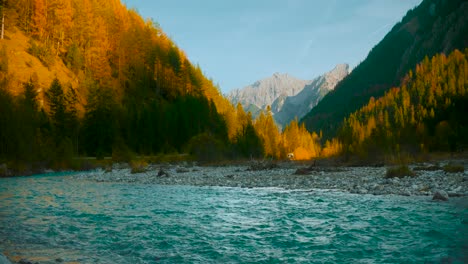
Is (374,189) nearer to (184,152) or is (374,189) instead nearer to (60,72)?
(184,152)

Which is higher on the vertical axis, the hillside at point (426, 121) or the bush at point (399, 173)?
the hillside at point (426, 121)

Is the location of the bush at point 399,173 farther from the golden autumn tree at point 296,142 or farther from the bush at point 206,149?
the golden autumn tree at point 296,142

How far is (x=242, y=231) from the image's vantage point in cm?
1213

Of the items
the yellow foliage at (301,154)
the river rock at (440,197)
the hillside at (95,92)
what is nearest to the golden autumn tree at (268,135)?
the hillside at (95,92)

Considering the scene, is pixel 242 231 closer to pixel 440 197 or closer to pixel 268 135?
pixel 440 197

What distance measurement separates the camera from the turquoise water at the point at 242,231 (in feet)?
30.0

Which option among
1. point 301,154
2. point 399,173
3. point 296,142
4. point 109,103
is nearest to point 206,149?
point 109,103

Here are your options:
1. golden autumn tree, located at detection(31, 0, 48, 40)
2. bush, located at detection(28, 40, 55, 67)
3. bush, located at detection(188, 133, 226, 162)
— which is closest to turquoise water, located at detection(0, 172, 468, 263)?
bush, located at detection(188, 133, 226, 162)

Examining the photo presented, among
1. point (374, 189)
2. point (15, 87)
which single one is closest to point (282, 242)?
point (374, 189)

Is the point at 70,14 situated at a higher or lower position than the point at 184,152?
higher

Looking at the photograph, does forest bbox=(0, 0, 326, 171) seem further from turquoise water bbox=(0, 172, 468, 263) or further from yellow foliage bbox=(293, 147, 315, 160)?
turquoise water bbox=(0, 172, 468, 263)

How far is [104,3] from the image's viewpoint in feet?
424

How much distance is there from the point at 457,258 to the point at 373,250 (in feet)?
6.53

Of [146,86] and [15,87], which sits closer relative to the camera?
[15,87]
